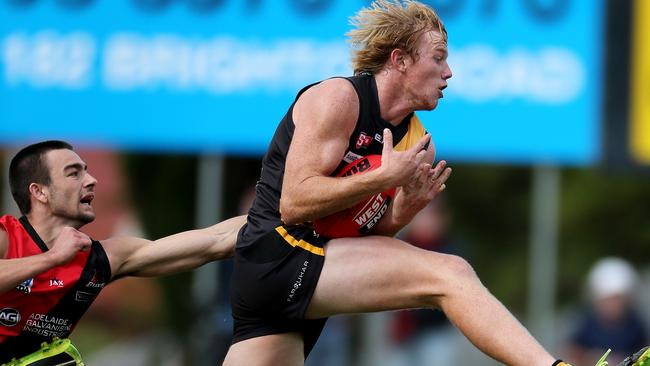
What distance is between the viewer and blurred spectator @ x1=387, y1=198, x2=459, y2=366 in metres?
10.3

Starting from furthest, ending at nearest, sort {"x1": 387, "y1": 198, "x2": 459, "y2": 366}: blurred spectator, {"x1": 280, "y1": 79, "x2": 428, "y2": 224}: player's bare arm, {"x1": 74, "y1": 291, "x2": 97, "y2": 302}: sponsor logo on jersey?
1. {"x1": 387, "y1": 198, "x2": 459, "y2": 366}: blurred spectator
2. {"x1": 74, "y1": 291, "x2": 97, "y2": 302}: sponsor logo on jersey
3. {"x1": 280, "y1": 79, "x2": 428, "y2": 224}: player's bare arm

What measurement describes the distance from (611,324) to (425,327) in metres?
1.46

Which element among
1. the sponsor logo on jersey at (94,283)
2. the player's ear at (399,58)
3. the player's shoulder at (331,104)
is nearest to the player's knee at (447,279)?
the player's shoulder at (331,104)

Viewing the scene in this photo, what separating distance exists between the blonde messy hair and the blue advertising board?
198 inches

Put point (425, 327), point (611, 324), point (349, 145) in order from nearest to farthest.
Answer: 1. point (349, 145)
2. point (611, 324)
3. point (425, 327)

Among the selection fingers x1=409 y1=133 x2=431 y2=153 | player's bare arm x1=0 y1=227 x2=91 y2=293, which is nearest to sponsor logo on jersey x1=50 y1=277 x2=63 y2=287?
player's bare arm x1=0 y1=227 x2=91 y2=293

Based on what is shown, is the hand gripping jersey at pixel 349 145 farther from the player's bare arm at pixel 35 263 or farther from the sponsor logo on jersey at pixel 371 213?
the player's bare arm at pixel 35 263

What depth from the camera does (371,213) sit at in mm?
5699

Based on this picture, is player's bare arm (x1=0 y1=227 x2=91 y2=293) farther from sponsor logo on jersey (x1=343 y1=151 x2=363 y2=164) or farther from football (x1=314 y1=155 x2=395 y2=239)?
sponsor logo on jersey (x1=343 y1=151 x2=363 y2=164)

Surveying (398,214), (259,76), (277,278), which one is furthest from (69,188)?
(259,76)

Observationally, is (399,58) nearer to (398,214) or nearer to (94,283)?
(398,214)

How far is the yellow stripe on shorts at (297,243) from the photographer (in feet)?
18.2

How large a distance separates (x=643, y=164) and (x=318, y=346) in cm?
299

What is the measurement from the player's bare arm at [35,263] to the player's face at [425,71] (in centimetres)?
155
